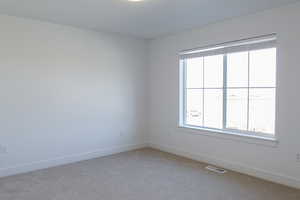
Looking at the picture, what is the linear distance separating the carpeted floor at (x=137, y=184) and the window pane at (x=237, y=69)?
1462mm

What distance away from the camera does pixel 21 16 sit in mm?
3518

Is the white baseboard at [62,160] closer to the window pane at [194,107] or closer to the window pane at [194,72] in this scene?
the window pane at [194,107]

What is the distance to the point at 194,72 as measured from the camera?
14.7 ft

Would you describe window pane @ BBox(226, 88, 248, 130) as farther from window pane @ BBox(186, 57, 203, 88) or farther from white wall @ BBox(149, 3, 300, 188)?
window pane @ BBox(186, 57, 203, 88)

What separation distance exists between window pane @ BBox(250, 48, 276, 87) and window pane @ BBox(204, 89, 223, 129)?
630 mm

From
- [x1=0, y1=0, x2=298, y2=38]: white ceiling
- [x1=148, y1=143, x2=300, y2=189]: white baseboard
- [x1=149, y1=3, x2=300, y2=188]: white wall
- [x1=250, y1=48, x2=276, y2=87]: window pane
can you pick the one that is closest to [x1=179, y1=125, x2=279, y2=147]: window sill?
[x1=149, y1=3, x2=300, y2=188]: white wall

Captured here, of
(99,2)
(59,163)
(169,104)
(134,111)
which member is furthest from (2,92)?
(169,104)

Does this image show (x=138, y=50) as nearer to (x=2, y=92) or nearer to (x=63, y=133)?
(x=63, y=133)

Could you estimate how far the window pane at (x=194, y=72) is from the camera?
14.3 ft

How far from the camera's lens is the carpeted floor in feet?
9.32

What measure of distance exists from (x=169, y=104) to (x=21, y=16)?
3046mm

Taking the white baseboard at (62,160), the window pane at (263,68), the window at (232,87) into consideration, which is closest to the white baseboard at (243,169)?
the window at (232,87)

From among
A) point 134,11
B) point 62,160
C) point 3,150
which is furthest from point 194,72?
point 3,150

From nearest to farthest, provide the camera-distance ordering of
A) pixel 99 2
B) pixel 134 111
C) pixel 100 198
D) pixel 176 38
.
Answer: pixel 100 198
pixel 99 2
pixel 176 38
pixel 134 111
